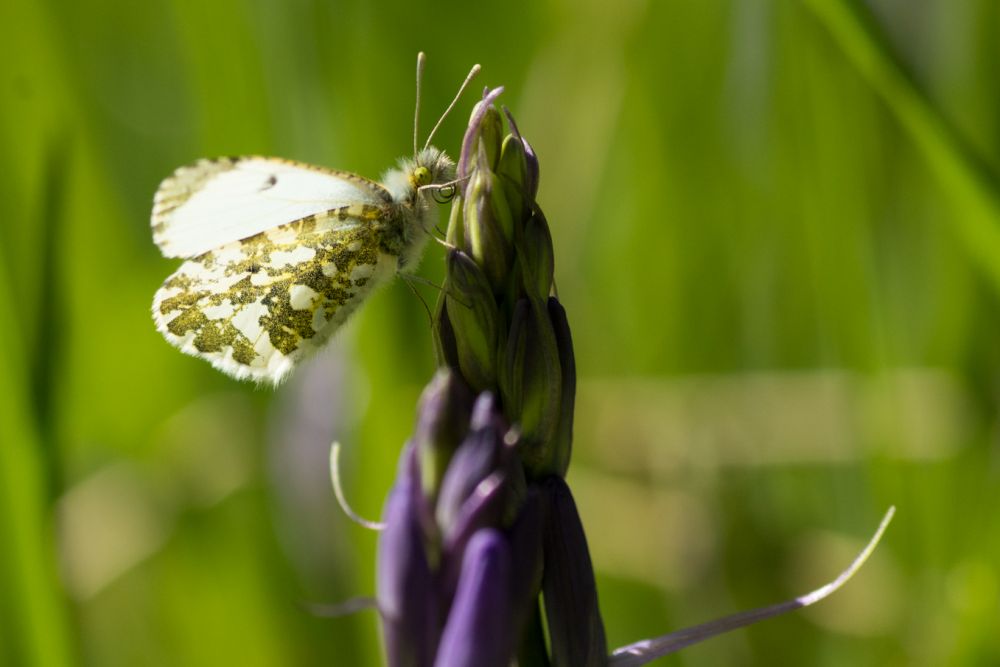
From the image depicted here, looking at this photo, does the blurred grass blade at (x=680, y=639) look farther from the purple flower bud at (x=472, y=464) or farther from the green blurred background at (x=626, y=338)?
the green blurred background at (x=626, y=338)

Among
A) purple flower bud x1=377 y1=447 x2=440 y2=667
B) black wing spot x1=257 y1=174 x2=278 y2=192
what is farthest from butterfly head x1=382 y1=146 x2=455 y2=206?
purple flower bud x1=377 y1=447 x2=440 y2=667

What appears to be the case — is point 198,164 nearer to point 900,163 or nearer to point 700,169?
point 700,169

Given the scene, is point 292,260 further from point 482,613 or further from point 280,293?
point 482,613

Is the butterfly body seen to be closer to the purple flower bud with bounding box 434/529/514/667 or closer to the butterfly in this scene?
the butterfly

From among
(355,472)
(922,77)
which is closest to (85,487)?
(355,472)

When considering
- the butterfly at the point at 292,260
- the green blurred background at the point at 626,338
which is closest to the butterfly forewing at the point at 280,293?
the butterfly at the point at 292,260
